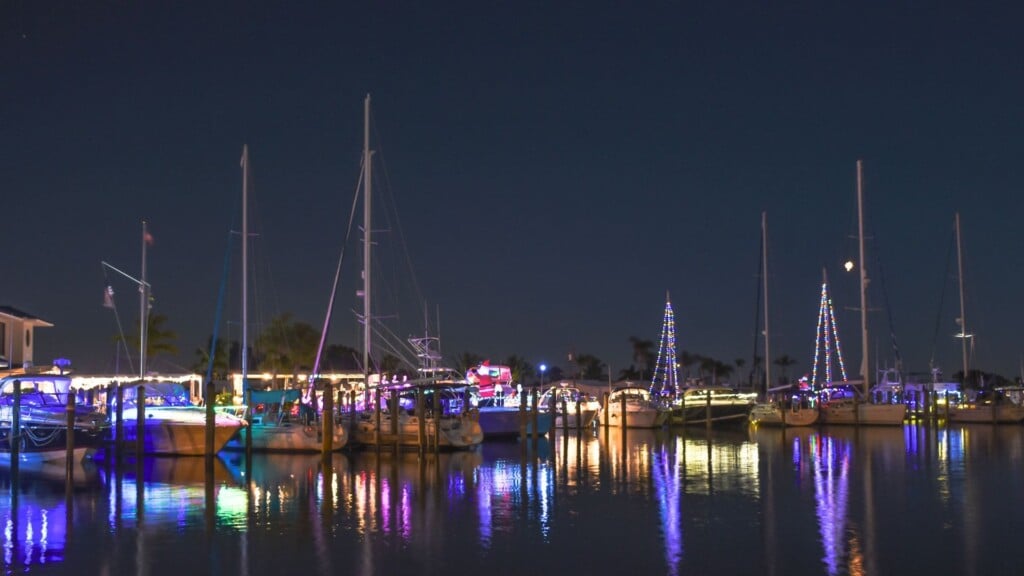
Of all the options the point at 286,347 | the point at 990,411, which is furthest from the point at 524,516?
the point at 286,347

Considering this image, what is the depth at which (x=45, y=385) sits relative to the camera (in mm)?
43969

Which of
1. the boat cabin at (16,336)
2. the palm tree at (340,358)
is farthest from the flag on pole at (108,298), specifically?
the palm tree at (340,358)

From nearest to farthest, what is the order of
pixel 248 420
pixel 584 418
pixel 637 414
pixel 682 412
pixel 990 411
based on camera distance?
1. pixel 248 420
2. pixel 637 414
3. pixel 584 418
4. pixel 682 412
5. pixel 990 411

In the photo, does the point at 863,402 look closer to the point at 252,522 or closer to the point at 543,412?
the point at 543,412

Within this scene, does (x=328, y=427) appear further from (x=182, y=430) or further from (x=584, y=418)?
(x=584, y=418)

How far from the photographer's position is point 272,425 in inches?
1799

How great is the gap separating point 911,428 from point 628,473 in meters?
36.1

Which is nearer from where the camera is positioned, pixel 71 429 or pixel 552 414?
pixel 71 429

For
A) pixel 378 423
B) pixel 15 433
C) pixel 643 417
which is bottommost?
pixel 643 417

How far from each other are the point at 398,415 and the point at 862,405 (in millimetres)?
33477

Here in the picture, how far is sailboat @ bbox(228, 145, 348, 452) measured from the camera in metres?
44.8

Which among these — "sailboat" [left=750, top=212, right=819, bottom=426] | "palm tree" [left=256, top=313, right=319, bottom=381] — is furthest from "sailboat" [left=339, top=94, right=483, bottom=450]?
"palm tree" [left=256, top=313, right=319, bottom=381]

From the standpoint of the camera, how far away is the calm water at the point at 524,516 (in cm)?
2106

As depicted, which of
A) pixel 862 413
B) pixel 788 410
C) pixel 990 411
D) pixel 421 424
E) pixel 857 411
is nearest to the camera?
pixel 421 424
